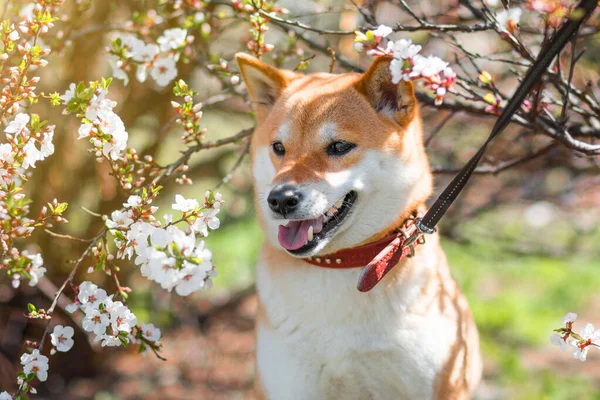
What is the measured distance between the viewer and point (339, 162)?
2293 millimetres

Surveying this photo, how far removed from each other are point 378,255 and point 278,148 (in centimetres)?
61

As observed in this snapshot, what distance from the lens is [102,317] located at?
196 centimetres

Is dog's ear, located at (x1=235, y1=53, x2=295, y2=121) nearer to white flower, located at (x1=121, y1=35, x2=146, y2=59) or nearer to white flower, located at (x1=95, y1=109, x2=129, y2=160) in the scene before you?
white flower, located at (x1=121, y1=35, x2=146, y2=59)

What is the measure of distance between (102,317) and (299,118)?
1034 mm

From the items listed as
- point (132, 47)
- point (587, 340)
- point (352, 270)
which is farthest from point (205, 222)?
point (587, 340)

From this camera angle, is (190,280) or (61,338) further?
(61,338)

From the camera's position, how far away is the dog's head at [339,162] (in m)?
2.18

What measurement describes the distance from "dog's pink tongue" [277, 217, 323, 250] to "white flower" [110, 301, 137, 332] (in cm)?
58

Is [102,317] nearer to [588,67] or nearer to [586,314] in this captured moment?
[588,67]

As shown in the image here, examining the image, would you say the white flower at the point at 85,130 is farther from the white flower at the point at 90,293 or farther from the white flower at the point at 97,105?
the white flower at the point at 90,293

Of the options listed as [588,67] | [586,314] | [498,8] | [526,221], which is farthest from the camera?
[526,221]

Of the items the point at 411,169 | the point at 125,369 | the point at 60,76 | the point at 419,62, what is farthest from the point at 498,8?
the point at 125,369

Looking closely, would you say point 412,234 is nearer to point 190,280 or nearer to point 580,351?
point 580,351

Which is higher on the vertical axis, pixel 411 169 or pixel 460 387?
pixel 411 169
